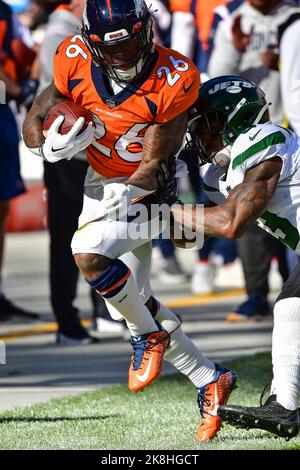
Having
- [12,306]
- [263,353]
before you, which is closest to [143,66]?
[263,353]

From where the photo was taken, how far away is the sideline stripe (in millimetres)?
8383

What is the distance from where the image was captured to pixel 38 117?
5.71 metres

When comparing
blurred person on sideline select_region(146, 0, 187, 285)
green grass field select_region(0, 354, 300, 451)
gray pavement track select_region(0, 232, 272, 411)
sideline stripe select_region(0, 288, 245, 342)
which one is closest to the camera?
green grass field select_region(0, 354, 300, 451)

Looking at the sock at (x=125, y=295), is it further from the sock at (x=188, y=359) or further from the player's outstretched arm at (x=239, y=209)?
the player's outstretched arm at (x=239, y=209)

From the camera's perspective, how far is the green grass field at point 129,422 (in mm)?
5199

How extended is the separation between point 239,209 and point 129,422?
4.02 ft

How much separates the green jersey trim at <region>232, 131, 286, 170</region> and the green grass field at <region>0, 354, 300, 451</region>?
1170 mm

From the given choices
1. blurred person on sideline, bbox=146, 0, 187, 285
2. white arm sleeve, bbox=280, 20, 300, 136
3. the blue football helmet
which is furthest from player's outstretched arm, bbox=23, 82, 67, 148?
blurred person on sideline, bbox=146, 0, 187, 285

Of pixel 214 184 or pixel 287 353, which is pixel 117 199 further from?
pixel 287 353

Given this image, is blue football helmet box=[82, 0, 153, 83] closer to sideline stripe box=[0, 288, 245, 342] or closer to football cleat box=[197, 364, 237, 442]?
football cleat box=[197, 364, 237, 442]

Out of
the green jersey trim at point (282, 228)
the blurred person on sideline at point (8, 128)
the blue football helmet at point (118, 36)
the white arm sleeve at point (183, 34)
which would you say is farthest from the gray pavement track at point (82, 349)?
the white arm sleeve at point (183, 34)

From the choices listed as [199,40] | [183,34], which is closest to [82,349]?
[183,34]
